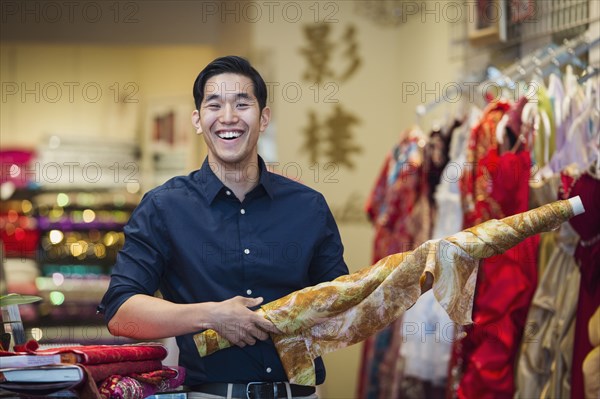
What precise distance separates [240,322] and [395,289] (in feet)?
1.08

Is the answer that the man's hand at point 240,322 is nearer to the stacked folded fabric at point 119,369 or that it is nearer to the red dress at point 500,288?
the stacked folded fabric at point 119,369

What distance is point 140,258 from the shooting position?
7.32 feet

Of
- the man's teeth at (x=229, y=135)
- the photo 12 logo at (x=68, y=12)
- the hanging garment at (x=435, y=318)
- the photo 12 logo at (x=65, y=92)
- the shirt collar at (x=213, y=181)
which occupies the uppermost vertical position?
the photo 12 logo at (x=68, y=12)

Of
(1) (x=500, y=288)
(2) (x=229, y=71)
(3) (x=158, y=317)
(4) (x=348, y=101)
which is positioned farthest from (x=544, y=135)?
(4) (x=348, y=101)

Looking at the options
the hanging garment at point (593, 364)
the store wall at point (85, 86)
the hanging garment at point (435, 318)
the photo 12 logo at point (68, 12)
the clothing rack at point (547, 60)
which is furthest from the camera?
the store wall at point (85, 86)

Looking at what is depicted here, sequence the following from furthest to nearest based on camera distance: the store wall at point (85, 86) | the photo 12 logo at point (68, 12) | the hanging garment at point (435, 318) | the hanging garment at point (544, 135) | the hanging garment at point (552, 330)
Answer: the store wall at point (85, 86), the photo 12 logo at point (68, 12), the hanging garment at point (435, 318), the hanging garment at point (544, 135), the hanging garment at point (552, 330)

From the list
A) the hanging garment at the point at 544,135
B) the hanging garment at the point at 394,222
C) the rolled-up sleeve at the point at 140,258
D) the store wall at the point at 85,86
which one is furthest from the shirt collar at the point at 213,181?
the store wall at the point at 85,86

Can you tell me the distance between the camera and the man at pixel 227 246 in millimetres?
2203

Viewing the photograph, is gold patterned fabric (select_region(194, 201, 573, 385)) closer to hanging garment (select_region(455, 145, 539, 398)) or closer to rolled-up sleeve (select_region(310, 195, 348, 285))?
rolled-up sleeve (select_region(310, 195, 348, 285))

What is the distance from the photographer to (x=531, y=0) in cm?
424

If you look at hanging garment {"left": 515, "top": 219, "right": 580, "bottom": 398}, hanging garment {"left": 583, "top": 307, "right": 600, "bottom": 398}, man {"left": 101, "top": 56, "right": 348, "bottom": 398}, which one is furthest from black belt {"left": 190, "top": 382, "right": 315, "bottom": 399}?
hanging garment {"left": 515, "top": 219, "right": 580, "bottom": 398}

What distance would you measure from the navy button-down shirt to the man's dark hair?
0.55 feet

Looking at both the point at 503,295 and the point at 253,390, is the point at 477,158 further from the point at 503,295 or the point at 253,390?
the point at 253,390

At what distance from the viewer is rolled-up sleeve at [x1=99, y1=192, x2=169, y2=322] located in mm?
2184
